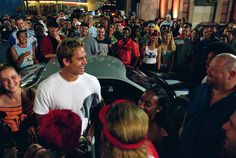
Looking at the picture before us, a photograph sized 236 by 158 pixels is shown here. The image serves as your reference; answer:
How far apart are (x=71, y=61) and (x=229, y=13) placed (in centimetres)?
1746

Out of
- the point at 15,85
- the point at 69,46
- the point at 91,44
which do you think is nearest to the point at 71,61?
the point at 69,46

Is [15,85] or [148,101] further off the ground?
[15,85]

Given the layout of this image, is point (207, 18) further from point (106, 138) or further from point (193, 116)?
point (106, 138)

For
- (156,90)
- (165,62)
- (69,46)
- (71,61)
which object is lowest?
(165,62)

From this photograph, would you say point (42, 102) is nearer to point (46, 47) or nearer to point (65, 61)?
point (65, 61)

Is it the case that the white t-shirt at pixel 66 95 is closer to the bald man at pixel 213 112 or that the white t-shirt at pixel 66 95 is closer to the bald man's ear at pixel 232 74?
the bald man at pixel 213 112

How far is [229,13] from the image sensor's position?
54.4 feet

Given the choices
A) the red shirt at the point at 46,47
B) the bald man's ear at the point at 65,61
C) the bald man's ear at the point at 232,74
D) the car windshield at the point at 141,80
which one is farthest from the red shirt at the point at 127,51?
the bald man's ear at the point at 232,74

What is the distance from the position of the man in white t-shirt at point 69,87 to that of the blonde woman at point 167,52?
150 inches

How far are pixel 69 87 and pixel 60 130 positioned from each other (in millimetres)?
902

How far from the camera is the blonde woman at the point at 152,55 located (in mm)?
5648

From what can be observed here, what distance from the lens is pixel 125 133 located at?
1311mm

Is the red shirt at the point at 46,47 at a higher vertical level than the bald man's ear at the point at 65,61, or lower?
lower

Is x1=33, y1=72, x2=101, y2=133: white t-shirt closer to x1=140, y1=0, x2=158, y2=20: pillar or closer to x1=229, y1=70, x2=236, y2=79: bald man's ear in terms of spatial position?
x1=229, y1=70, x2=236, y2=79: bald man's ear
